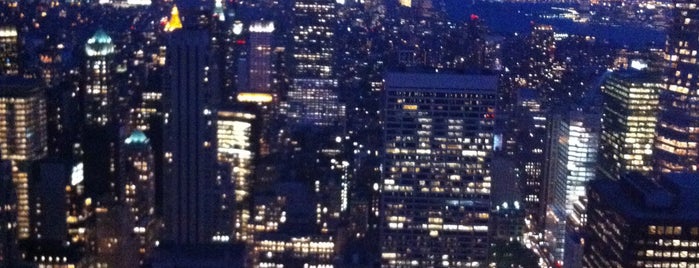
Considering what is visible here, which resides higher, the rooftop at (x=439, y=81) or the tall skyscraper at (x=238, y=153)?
the rooftop at (x=439, y=81)

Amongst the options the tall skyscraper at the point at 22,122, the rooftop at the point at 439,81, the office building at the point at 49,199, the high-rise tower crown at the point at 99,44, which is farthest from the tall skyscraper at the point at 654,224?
the high-rise tower crown at the point at 99,44

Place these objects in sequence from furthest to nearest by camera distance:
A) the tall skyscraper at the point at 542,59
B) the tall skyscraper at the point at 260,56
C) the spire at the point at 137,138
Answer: the tall skyscraper at the point at 260,56
the spire at the point at 137,138
the tall skyscraper at the point at 542,59

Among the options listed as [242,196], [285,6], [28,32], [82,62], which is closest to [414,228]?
[242,196]

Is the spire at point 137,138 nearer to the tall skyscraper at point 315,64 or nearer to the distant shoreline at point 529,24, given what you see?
the tall skyscraper at point 315,64

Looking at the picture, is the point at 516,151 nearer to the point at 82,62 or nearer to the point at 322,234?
the point at 322,234

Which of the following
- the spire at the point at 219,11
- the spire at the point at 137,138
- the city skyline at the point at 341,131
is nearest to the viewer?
the city skyline at the point at 341,131

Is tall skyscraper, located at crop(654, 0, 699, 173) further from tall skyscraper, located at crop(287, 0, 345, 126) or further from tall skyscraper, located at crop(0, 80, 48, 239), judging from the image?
→ tall skyscraper, located at crop(0, 80, 48, 239)
